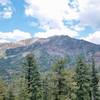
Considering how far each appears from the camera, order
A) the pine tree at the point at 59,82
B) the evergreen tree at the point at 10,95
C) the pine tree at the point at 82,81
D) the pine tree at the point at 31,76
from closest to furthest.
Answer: the pine tree at the point at 59,82 < the pine tree at the point at 31,76 < the pine tree at the point at 82,81 < the evergreen tree at the point at 10,95

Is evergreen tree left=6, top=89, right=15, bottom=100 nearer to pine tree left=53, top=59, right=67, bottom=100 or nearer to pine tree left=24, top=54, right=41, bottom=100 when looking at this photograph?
pine tree left=24, top=54, right=41, bottom=100

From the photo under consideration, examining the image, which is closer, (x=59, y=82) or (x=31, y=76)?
(x=59, y=82)

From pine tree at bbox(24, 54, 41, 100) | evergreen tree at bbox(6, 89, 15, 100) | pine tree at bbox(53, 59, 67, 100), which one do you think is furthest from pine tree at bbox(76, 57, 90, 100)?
evergreen tree at bbox(6, 89, 15, 100)

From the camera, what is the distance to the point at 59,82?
50438 millimetres

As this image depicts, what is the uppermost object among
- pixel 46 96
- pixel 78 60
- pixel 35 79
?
pixel 78 60

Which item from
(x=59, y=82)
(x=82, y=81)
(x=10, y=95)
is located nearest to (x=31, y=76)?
(x=82, y=81)

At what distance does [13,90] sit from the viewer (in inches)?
3243

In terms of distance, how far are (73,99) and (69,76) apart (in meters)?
12.3

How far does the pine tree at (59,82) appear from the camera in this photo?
50.1 metres

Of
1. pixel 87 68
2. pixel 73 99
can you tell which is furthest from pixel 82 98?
pixel 87 68

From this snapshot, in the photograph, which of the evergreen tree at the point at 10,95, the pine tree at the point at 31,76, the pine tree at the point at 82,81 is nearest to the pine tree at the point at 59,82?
the pine tree at the point at 31,76

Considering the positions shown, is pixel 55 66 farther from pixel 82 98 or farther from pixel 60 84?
pixel 82 98

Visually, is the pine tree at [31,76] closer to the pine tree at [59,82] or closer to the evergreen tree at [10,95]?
the pine tree at [59,82]

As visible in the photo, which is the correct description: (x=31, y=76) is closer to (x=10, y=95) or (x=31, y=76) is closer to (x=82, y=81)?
(x=82, y=81)
